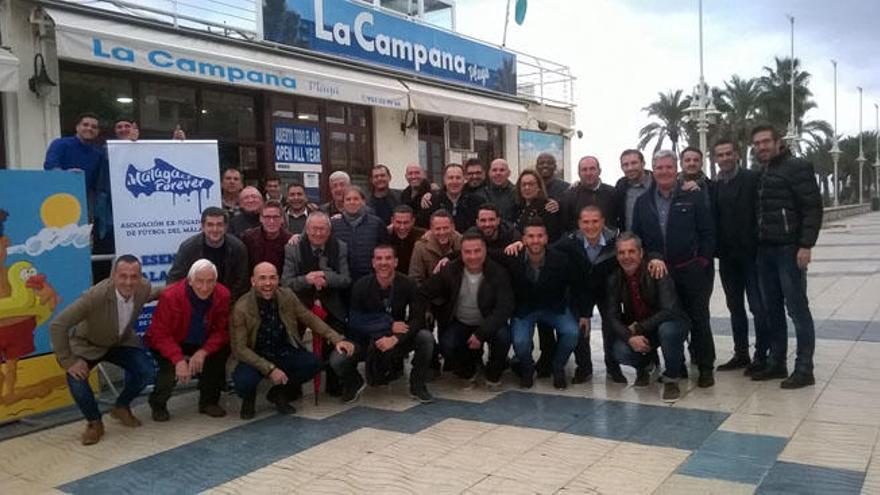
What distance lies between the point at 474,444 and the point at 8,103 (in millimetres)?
6754

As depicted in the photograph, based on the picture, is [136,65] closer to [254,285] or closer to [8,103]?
[8,103]

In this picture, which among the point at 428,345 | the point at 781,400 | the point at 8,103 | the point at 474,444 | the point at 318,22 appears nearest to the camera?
the point at 474,444

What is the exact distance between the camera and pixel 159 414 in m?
5.47

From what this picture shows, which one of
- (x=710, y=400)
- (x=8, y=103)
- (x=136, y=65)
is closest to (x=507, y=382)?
(x=710, y=400)

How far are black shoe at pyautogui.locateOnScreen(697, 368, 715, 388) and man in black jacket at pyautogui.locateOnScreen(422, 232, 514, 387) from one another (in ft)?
5.10

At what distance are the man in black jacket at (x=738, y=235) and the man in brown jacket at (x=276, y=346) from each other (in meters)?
3.23

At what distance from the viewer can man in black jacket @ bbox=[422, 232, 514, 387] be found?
5.96 metres

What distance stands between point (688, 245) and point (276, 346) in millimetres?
3329

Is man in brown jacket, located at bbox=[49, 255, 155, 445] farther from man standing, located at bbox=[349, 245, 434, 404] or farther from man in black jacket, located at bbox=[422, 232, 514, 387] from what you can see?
man in black jacket, located at bbox=[422, 232, 514, 387]

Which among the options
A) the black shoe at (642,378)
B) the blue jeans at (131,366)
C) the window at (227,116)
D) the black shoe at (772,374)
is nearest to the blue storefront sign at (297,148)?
the window at (227,116)

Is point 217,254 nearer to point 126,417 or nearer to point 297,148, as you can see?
point 126,417

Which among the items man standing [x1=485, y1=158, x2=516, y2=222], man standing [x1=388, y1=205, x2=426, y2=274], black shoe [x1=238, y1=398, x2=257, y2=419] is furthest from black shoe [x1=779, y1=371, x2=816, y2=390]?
black shoe [x1=238, y1=398, x2=257, y2=419]

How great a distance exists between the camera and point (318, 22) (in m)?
11.8

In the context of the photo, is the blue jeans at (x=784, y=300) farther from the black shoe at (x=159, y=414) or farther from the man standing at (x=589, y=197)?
the black shoe at (x=159, y=414)
